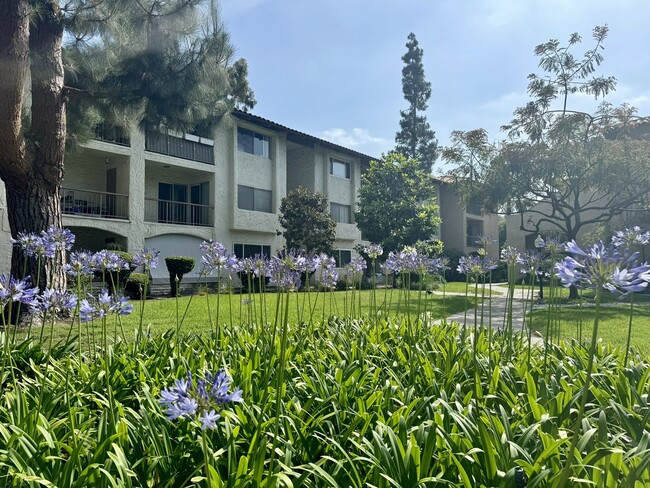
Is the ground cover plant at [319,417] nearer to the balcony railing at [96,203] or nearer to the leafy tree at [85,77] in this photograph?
the leafy tree at [85,77]

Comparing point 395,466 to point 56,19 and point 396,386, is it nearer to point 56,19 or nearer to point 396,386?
point 396,386

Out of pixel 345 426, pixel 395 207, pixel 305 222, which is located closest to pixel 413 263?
pixel 345 426

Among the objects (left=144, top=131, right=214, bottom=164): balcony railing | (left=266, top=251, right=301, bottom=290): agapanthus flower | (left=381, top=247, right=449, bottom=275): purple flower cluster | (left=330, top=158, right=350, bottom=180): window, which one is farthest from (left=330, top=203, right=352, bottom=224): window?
(left=266, top=251, right=301, bottom=290): agapanthus flower

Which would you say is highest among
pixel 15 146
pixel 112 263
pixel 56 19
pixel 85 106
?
pixel 56 19

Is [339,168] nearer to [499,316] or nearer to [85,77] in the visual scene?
[499,316]

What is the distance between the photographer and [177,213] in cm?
2098

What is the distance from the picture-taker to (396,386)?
2.81 meters

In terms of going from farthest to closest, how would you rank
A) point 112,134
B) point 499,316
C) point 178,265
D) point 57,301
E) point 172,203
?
point 172,203 → point 178,265 → point 112,134 → point 499,316 → point 57,301

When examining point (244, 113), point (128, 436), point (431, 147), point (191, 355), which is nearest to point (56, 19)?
point (191, 355)

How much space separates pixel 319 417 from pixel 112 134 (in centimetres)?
1355

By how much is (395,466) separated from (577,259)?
1.13 meters

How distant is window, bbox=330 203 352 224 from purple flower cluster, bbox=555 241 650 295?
24.9 meters

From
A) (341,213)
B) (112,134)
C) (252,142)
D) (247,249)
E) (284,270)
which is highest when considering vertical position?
(252,142)

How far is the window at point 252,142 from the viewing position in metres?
22.4
